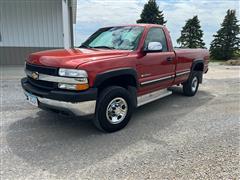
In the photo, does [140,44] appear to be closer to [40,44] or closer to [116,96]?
[116,96]

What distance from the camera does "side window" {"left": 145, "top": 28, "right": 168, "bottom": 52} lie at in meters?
4.52

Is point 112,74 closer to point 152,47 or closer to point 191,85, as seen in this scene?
point 152,47

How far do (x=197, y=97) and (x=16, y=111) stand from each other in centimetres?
486

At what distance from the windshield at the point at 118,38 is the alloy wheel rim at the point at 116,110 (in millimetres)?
1082

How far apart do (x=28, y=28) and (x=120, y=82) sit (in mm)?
8985

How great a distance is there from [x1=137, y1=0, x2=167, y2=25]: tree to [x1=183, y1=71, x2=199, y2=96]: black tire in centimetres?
2802

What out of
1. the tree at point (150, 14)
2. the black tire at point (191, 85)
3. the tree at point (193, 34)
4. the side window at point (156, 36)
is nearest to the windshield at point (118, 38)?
the side window at point (156, 36)

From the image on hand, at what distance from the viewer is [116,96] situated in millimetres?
3713

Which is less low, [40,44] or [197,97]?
[40,44]

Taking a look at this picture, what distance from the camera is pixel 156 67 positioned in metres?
4.50

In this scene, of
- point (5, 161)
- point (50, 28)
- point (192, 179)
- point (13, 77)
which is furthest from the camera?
point (50, 28)

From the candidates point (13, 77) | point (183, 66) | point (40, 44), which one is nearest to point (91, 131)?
point (183, 66)

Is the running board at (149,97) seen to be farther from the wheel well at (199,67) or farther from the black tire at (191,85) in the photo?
the wheel well at (199,67)

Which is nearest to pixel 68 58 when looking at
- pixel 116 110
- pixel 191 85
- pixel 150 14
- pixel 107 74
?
pixel 107 74
